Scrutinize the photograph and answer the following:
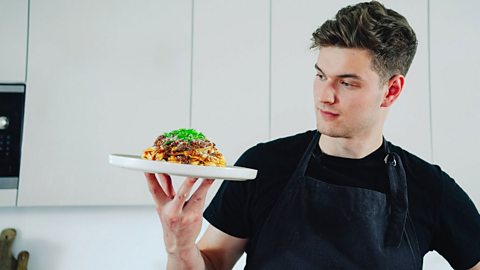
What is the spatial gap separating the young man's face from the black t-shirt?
143 millimetres

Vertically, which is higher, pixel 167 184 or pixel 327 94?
pixel 327 94

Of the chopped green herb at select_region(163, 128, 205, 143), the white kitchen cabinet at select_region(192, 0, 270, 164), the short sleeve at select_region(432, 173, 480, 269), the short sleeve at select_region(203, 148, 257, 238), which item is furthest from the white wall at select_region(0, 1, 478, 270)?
the chopped green herb at select_region(163, 128, 205, 143)

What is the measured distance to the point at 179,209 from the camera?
2.99 feet

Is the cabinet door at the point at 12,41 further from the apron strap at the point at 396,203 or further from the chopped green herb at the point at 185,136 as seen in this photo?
the apron strap at the point at 396,203

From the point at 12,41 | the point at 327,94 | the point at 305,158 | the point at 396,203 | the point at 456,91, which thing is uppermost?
the point at 12,41

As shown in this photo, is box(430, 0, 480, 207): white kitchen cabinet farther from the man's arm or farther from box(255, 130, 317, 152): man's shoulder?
the man's arm

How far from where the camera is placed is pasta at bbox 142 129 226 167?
3.46 feet

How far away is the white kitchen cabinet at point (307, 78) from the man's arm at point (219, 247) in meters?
0.72

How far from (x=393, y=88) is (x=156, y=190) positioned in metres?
0.68

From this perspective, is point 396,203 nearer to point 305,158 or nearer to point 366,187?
point 366,187

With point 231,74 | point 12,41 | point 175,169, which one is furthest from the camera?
point 231,74

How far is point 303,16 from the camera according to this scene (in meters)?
1.92

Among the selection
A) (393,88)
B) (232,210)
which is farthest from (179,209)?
(393,88)

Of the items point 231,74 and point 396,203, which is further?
point 231,74
